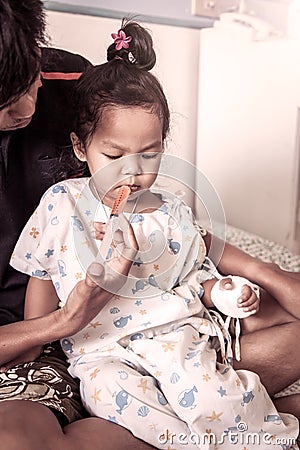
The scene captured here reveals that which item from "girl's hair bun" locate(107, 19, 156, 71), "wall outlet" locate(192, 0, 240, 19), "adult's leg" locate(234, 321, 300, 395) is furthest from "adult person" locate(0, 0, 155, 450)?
"wall outlet" locate(192, 0, 240, 19)

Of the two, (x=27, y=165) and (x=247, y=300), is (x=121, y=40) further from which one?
(x=247, y=300)

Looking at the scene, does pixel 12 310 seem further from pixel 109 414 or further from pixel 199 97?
pixel 199 97

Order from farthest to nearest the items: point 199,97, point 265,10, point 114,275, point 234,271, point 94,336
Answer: point 265,10 → point 199,97 → point 234,271 → point 94,336 → point 114,275

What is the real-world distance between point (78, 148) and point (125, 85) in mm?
107

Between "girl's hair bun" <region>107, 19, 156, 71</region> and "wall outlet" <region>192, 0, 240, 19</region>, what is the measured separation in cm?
104

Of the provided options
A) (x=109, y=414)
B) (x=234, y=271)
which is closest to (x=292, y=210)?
(x=234, y=271)

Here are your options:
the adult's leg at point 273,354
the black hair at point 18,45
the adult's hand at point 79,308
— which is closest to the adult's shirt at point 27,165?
the adult's hand at point 79,308

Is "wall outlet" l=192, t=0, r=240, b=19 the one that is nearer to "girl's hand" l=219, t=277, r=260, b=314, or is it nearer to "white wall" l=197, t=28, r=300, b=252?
"white wall" l=197, t=28, r=300, b=252

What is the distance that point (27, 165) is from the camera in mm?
867

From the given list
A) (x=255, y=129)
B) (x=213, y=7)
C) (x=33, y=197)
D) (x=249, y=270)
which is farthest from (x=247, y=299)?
(x=213, y=7)

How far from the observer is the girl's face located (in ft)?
2.39

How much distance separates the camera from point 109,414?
28.4 inches

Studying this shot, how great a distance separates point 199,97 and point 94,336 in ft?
3.03

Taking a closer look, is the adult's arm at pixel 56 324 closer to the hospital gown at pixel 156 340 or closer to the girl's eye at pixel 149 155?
the hospital gown at pixel 156 340
